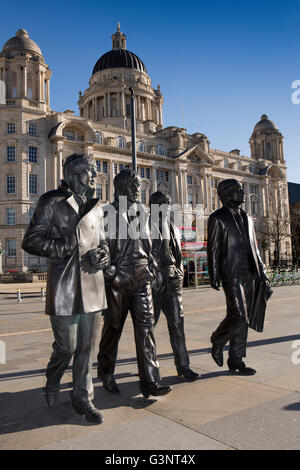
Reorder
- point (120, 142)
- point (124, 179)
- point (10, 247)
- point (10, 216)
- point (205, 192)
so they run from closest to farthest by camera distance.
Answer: point (124, 179), point (10, 247), point (10, 216), point (120, 142), point (205, 192)

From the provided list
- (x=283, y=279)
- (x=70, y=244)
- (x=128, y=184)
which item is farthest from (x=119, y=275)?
(x=283, y=279)

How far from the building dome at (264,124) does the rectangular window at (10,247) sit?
54.6 m

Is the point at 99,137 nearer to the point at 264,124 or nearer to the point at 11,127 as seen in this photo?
the point at 11,127

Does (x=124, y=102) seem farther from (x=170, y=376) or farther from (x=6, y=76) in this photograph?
(x=170, y=376)

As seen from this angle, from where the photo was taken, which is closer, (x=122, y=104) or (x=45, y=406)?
(x=45, y=406)

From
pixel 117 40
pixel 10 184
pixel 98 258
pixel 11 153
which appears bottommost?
pixel 98 258

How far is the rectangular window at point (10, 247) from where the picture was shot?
134 feet

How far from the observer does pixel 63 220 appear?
3385 mm

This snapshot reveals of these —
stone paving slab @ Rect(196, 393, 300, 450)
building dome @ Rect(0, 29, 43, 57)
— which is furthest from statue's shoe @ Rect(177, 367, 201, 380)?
building dome @ Rect(0, 29, 43, 57)

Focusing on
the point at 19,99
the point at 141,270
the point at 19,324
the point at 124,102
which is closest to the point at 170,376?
the point at 141,270

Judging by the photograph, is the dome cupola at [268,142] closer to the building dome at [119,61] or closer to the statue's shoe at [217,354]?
the building dome at [119,61]

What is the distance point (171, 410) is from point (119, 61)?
73.8m

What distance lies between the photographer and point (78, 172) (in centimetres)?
354

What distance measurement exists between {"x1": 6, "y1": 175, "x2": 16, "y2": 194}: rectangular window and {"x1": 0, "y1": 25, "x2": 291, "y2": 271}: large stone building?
0.35 ft
